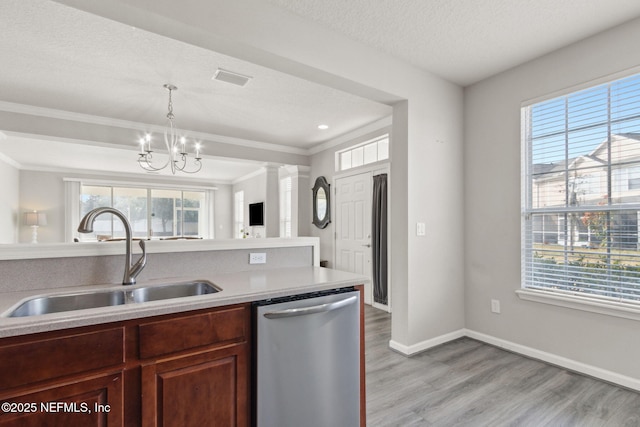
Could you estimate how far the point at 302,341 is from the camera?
1.54 meters

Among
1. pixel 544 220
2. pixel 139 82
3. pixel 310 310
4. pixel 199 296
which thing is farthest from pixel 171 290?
pixel 544 220

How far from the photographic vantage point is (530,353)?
8.93 ft

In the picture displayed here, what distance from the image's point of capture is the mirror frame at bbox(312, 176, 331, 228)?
538 cm

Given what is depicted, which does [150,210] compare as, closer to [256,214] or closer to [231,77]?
[256,214]

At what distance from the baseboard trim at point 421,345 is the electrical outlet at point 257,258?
1568mm

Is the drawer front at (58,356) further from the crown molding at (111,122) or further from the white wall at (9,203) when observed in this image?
the white wall at (9,203)

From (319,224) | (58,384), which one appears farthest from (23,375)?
(319,224)

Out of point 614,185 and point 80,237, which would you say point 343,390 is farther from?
point 80,237

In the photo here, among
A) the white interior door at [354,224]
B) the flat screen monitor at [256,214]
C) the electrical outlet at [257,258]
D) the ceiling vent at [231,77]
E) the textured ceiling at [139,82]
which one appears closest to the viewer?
the electrical outlet at [257,258]

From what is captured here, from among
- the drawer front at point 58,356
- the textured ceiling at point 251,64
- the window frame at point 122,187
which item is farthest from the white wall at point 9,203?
the drawer front at point 58,356

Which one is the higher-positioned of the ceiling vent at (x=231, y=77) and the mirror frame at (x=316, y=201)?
the ceiling vent at (x=231, y=77)

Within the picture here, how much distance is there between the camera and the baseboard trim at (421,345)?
279 centimetres

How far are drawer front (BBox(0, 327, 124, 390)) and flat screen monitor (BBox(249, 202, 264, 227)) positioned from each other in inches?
240

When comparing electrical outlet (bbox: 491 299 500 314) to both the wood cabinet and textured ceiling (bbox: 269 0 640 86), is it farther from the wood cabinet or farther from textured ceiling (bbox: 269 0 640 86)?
the wood cabinet
